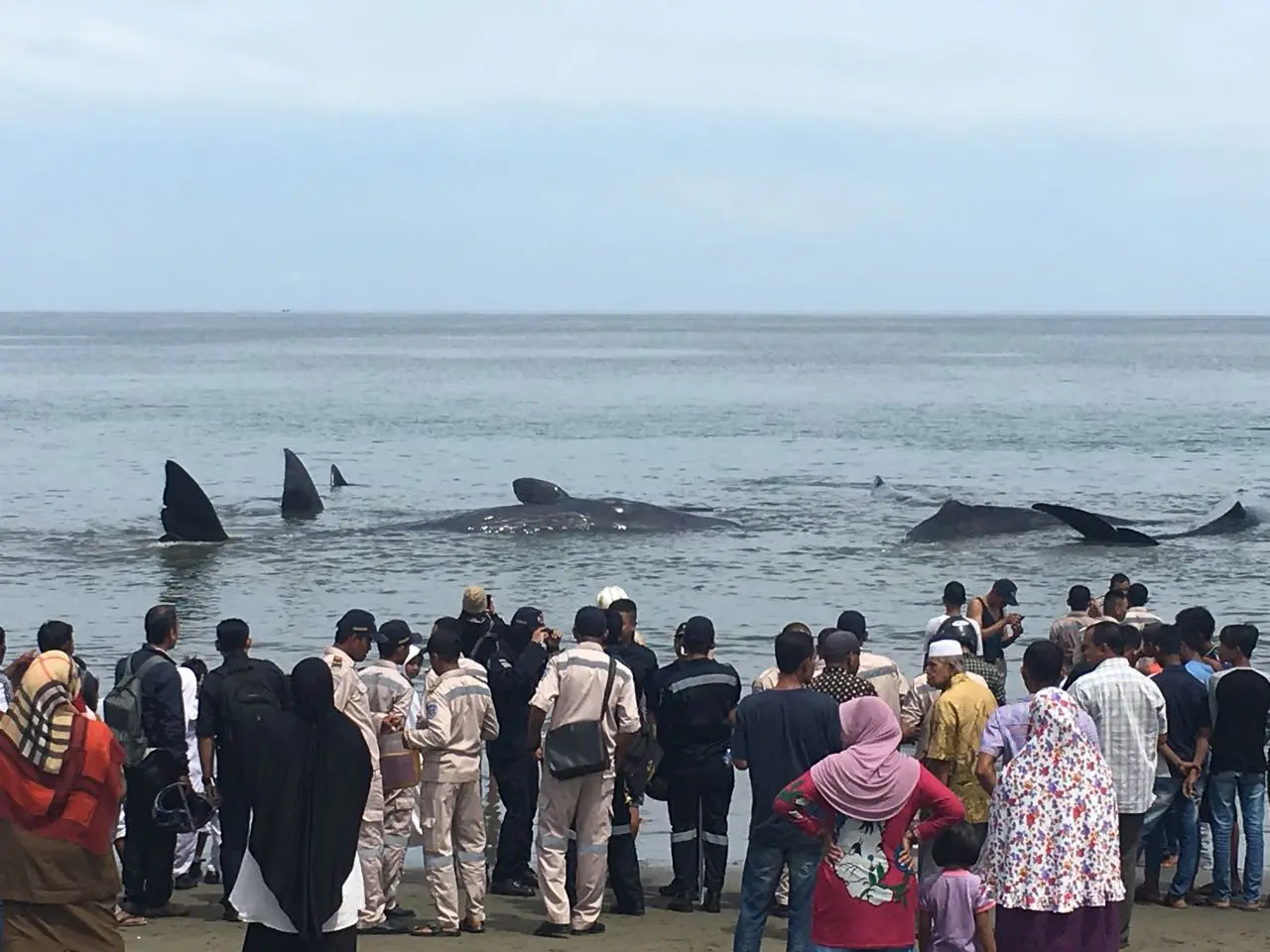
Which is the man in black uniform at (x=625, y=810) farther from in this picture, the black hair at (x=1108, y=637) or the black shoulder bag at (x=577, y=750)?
the black hair at (x=1108, y=637)

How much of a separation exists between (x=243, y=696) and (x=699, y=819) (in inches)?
115

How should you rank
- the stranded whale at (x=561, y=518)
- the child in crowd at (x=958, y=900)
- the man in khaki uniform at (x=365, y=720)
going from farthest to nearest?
the stranded whale at (x=561, y=518) < the man in khaki uniform at (x=365, y=720) < the child in crowd at (x=958, y=900)

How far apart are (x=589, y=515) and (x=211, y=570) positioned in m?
8.33

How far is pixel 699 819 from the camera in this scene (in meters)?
11.3

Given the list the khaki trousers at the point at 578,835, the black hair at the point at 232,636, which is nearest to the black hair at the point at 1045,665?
the khaki trousers at the point at 578,835

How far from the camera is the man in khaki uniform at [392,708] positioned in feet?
34.0

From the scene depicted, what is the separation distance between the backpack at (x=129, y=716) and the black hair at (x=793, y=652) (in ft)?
12.2

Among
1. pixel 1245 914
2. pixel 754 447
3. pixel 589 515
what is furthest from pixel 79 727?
pixel 754 447

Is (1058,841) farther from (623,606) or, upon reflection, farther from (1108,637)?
(623,606)

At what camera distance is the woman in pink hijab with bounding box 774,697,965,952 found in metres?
7.64

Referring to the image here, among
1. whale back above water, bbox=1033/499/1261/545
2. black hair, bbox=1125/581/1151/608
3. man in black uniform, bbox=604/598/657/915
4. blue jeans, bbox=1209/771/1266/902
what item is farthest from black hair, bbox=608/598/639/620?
whale back above water, bbox=1033/499/1261/545

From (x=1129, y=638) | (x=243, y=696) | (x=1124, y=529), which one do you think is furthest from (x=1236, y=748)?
(x=1124, y=529)

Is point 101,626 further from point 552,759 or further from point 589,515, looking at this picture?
point 552,759

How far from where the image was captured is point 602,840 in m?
10.8
